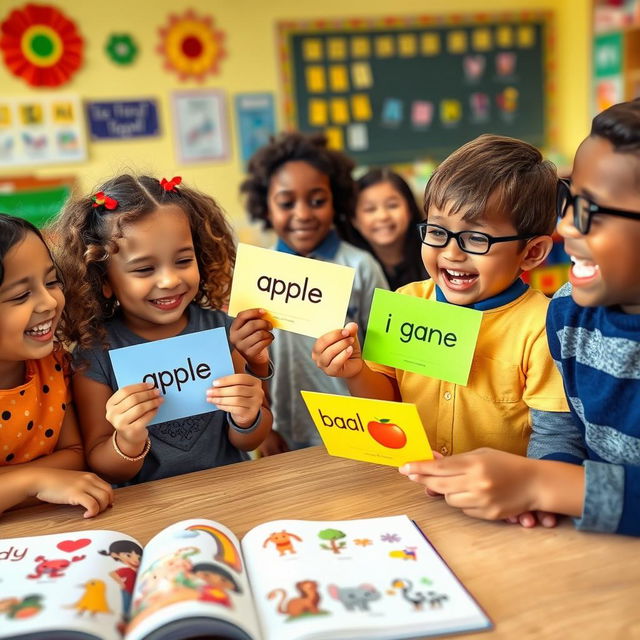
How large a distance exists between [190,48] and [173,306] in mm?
3576

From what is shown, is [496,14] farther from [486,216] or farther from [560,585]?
[560,585]

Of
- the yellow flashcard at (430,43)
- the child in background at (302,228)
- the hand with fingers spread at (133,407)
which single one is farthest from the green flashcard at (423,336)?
the yellow flashcard at (430,43)

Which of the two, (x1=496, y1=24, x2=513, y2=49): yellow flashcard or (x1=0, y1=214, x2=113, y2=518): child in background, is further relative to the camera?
(x1=496, y1=24, x2=513, y2=49): yellow flashcard

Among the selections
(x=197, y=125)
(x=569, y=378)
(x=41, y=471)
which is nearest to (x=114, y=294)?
(x=41, y=471)

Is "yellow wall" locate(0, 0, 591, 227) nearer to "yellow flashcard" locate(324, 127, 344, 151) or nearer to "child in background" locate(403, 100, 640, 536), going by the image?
"yellow flashcard" locate(324, 127, 344, 151)

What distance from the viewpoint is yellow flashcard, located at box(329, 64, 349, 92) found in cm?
480

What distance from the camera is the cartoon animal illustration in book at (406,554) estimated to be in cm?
84

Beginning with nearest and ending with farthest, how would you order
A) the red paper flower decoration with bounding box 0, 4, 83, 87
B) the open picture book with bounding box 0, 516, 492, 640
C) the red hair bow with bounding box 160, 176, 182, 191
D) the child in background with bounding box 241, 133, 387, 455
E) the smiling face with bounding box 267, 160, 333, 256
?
the open picture book with bounding box 0, 516, 492, 640
the red hair bow with bounding box 160, 176, 182, 191
the child in background with bounding box 241, 133, 387, 455
the smiling face with bounding box 267, 160, 333, 256
the red paper flower decoration with bounding box 0, 4, 83, 87

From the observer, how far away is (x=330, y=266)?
3.83 ft

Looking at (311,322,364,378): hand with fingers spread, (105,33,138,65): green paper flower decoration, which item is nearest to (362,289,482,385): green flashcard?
(311,322,364,378): hand with fingers spread

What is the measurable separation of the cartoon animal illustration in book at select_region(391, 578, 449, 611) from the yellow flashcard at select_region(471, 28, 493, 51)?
497 cm

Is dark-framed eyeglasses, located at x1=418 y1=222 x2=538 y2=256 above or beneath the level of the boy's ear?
above

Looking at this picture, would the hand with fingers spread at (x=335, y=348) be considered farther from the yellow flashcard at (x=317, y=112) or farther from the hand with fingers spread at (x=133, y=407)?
the yellow flashcard at (x=317, y=112)

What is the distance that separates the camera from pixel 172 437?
4.32 ft
